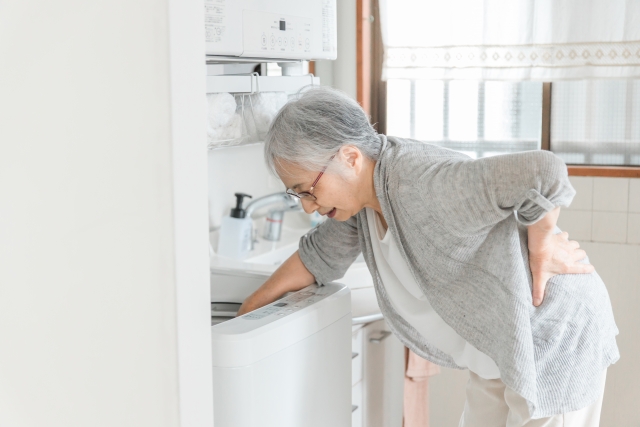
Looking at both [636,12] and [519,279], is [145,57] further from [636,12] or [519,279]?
[636,12]

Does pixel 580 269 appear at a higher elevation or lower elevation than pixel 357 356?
higher

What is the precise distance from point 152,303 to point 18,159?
13.1 inches

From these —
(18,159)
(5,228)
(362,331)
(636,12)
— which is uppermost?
(636,12)

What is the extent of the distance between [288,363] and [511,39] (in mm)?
1627

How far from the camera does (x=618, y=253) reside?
2436mm

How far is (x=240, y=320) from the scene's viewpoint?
50.5 inches

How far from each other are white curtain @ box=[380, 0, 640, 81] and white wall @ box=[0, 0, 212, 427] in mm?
1738

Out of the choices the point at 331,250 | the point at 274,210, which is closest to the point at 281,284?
the point at 331,250

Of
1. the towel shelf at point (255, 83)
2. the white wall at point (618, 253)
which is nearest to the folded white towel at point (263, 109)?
the towel shelf at point (255, 83)

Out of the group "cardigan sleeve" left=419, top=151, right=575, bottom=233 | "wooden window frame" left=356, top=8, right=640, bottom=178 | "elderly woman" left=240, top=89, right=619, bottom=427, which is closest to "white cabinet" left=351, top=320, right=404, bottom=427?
"elderly woman" left=240, top=89, right=619, bottom=427

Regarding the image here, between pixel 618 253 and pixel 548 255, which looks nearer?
pixel 548 255

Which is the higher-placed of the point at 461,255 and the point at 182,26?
the point at 182,26

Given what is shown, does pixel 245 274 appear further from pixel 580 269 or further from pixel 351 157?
pixel 580 269

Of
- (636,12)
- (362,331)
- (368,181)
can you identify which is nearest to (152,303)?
(368,181)
